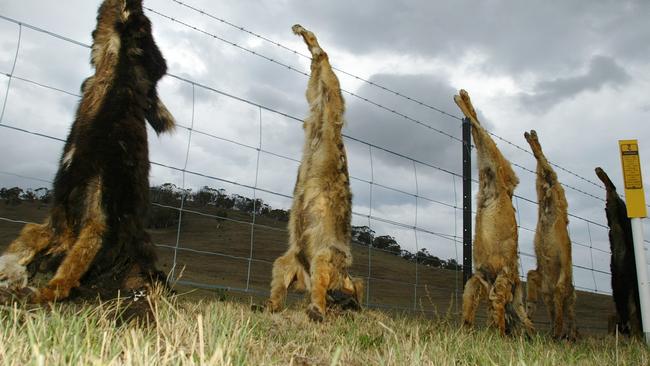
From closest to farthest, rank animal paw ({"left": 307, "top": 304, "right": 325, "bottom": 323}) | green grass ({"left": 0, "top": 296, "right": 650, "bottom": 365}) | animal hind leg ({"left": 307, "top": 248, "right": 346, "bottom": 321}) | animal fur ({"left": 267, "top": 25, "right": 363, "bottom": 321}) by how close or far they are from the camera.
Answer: green grass ({"left": 0, "top": 296, "right": 650, "bottom": 365})
animal paw ({"left": 307, "top": 304, "right": 325, "bottom": 323})
animal hind leg ({"left": 307, "top": 248, "right": 346, "bottom": 321})
animal fur ({"left": 267, "top": 25, "right": 363, "bottom": 321})

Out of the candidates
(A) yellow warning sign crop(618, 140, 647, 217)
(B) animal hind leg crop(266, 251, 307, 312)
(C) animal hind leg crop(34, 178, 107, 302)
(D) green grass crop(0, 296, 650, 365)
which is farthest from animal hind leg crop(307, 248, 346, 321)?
(A) yellow warning sign crop(618, 140, 647, 217)

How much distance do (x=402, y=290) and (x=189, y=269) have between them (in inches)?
154

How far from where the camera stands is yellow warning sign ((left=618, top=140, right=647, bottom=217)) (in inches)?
300

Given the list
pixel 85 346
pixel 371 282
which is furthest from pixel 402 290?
pixel 85 346

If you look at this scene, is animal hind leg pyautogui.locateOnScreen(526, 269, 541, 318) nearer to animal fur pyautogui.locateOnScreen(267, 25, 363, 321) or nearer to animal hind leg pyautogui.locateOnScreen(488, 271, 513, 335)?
animal hind leg pyautogui.locateOnScreen(488, 271, 513, 335)

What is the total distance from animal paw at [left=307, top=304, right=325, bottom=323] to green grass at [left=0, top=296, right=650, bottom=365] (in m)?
0.08

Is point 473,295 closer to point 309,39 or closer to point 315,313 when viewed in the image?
point 315,313

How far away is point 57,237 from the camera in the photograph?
4125mm

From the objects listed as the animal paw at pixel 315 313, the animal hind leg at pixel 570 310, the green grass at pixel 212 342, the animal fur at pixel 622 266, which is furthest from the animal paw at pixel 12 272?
the animal fur at pixel 622 266

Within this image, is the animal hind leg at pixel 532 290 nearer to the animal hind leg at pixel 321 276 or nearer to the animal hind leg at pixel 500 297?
the animal hind leg at pixel 500 297

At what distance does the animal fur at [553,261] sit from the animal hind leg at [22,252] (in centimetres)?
658

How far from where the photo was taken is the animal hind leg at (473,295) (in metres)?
6.80

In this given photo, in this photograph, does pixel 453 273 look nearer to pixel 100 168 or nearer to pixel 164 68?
pixel 164 68

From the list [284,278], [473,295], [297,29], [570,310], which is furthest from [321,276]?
[570,310]
